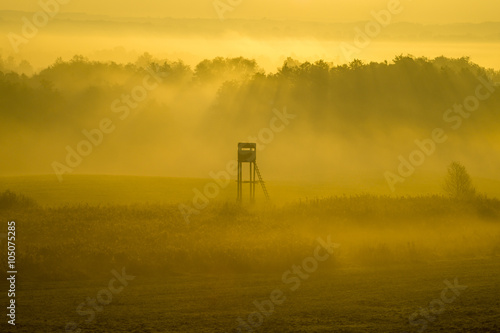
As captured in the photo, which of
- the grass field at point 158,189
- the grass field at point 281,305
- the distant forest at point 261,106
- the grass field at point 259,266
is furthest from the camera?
the distant forest at point 261,106

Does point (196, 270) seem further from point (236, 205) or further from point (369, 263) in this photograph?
point (236, 205)

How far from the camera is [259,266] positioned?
73.8 feet

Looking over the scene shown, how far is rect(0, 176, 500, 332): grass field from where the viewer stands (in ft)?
51.5

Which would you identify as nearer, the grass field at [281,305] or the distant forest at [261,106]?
the grass field at [281,305]

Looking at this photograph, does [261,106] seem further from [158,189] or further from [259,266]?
[259,266]

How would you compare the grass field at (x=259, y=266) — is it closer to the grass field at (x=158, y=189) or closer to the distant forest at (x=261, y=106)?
the grass field at (x=158, y=189)

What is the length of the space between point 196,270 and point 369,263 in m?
5.92

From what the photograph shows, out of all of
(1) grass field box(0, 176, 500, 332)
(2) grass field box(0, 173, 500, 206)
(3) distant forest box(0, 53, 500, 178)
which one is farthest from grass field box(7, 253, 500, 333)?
(3) distant forest box(0, 53, 500, 178)

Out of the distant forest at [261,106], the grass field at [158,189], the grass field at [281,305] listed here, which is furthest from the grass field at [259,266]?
the distant forest at [261,106]

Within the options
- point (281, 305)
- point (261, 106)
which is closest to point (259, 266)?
point (281, 305)

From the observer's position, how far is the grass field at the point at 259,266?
618 inches

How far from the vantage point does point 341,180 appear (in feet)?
232

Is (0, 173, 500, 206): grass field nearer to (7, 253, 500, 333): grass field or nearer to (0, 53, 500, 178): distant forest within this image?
(7, 253, 500, 333): grass field

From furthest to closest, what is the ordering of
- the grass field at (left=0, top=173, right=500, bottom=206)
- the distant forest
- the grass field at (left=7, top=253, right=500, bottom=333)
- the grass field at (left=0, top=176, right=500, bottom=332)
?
the distant forest
the grass field at (left=0, top=173, right=500, bottom=206)
the grass field at (left=0, top=176, right=500, bottom=332)
the grass field at (left=7, top=253, right=500, bottom=333)
